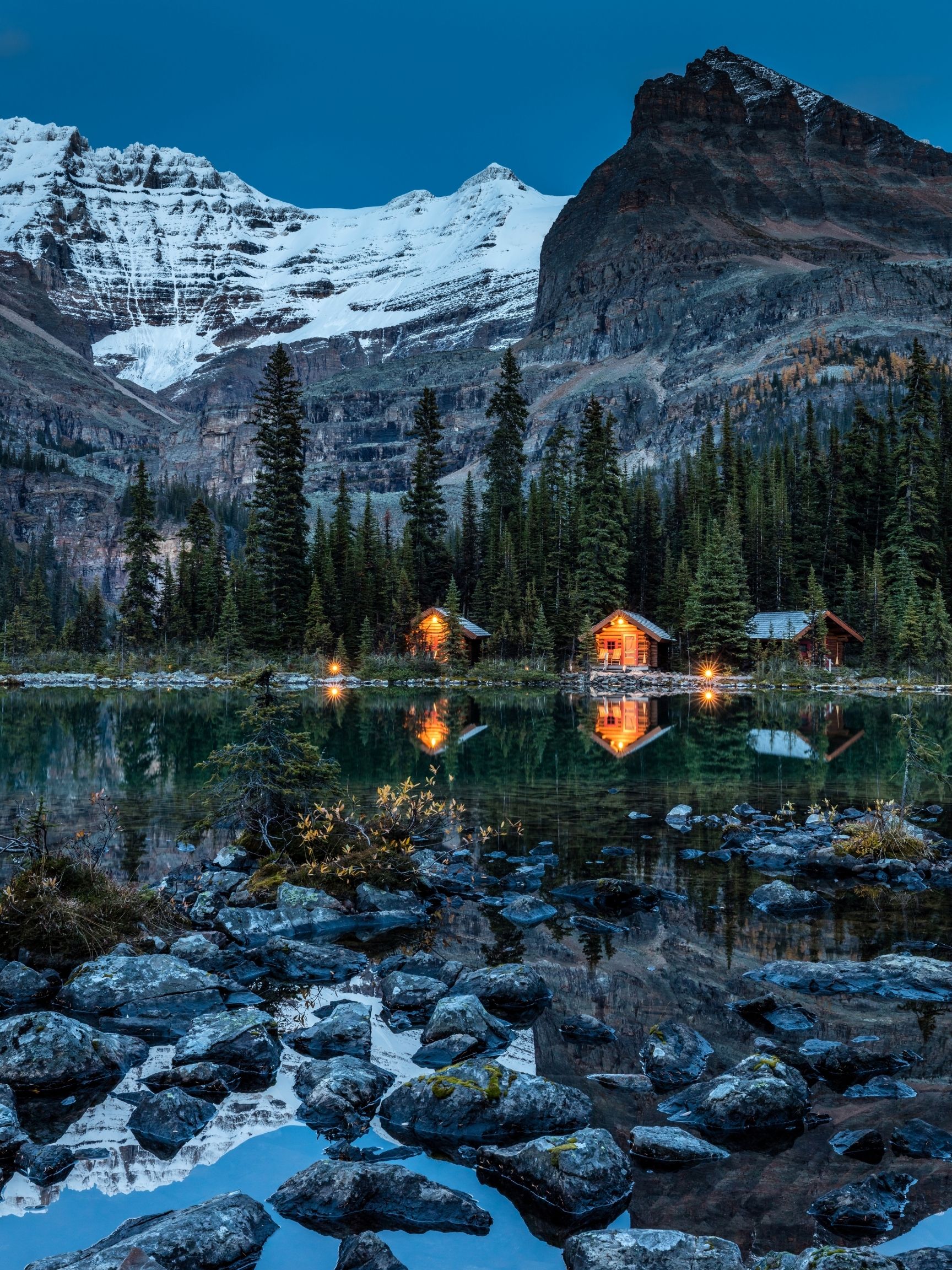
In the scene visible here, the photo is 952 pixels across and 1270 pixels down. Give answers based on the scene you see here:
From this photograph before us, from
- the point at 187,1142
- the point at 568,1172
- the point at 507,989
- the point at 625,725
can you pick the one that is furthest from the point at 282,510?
the point at 568,1172

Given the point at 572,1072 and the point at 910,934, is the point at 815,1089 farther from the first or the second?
the point at 910,934

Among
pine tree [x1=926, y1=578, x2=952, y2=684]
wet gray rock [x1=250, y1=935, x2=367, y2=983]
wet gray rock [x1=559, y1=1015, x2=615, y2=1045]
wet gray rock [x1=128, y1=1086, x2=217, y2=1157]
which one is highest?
pine tree [x1=926, y1=578, x2=952, y2=684]

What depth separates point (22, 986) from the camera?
8312 mm

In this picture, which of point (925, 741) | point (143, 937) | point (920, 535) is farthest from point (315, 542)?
point (143, 937)

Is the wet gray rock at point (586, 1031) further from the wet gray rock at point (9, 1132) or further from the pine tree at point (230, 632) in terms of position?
the pine tree at point (230, 632)

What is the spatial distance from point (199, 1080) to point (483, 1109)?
2.25 meters

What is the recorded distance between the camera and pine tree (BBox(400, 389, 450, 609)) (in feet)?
251

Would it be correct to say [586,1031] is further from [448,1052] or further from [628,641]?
[628,641]

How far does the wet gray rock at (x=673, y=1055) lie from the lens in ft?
21.9

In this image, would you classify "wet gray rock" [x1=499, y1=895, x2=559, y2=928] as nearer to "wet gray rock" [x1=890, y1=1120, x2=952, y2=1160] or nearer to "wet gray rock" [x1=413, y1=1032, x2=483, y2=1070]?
"wet gray rock" [x1=413, y1=1032, x2=483, y2=1070]

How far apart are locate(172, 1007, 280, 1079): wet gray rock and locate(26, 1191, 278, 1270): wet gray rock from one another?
1.87 metres

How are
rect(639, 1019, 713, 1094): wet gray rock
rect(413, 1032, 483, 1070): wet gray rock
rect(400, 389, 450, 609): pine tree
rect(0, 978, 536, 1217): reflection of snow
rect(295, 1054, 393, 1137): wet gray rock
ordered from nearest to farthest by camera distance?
rect(0, 978, 536, 1217): reflection of snow, rect(295, 1054, 393, 1137): wet gray rock, rect(639, 1019, 713, 1094): wet gray rock, rect(413, 1032, 483, 1070): wet gray rock, rect(400, 389, 450, 609): pine tree

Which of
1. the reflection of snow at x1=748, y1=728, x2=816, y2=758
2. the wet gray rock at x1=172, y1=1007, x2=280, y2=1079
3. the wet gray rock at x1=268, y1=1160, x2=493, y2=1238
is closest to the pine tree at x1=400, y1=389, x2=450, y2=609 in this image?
the reflection of snow at x1=748, y1=728, x2=816, y2=758

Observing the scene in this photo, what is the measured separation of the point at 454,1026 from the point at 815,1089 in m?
2.89
